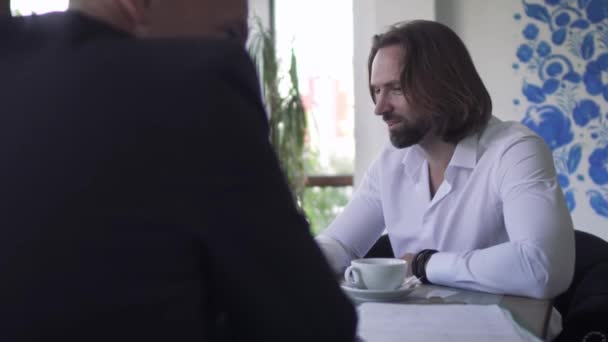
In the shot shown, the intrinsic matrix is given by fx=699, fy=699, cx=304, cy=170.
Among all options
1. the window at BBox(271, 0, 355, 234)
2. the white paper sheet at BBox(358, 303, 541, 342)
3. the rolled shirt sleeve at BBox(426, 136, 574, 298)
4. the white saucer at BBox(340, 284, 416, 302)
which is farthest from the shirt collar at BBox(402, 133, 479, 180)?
the window at BBox(271, 0, 355, 234)

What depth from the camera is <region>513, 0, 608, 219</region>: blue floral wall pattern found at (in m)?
3.79

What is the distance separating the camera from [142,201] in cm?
58

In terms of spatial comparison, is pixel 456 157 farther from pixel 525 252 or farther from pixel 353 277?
pixel 353 277

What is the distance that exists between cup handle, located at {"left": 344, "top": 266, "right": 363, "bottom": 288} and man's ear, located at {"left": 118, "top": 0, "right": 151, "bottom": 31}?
0.94 metres

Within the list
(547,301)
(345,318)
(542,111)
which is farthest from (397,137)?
(542,111)

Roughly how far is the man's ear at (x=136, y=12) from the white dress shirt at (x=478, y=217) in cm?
108

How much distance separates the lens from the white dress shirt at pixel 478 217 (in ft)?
5.05

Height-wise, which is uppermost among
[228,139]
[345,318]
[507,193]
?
[228,139]

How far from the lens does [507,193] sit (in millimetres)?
1774

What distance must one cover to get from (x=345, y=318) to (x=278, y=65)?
3.67 metres

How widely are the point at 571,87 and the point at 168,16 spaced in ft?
11.7

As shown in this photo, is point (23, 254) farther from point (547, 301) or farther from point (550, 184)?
point (550, 184)

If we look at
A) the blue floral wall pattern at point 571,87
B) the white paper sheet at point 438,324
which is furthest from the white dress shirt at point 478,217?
the blue floral wall pattern at point 571,87

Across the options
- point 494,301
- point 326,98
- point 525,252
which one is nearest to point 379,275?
point 494,301
